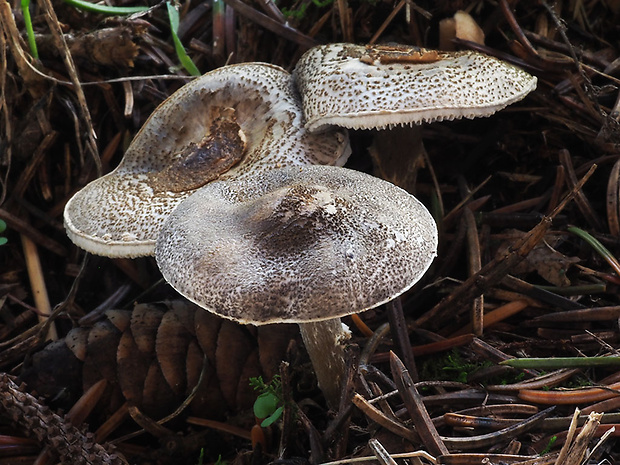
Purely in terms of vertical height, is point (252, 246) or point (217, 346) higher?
point (252, 246)

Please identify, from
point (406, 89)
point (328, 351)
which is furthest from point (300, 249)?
point (406, 89)

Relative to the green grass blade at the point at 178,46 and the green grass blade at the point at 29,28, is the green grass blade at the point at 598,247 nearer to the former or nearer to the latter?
the green grass blade at the point at 178,46

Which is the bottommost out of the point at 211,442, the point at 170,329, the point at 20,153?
the point at 211,442

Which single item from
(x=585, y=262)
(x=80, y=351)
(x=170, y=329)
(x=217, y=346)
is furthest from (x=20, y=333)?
(x=585, y=262)

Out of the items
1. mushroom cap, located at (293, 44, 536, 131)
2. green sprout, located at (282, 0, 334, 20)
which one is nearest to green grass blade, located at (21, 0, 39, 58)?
green sprout, located at (282, 0, 334, 20)

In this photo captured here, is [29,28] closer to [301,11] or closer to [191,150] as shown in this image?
[191,150]

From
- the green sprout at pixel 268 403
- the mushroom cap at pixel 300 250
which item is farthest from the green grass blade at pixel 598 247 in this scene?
the green sprout at pixel 268 403

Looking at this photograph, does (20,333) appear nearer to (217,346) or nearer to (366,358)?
(217,346)
